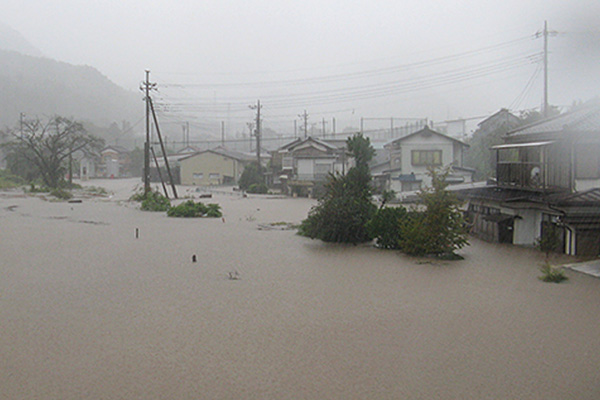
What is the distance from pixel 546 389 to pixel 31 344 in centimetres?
680

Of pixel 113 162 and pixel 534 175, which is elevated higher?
pixel 113 162

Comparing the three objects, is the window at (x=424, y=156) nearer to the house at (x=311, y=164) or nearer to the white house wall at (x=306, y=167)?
the house at (x=311, y=164)

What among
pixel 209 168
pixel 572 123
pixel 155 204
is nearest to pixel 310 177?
pixel 155 204

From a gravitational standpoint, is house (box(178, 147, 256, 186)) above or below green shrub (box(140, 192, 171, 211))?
above

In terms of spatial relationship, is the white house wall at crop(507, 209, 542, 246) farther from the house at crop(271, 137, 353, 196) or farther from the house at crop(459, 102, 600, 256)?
the house at crop(271, 137, 353, 196)

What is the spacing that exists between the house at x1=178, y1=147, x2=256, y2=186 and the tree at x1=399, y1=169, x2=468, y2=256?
4887cm

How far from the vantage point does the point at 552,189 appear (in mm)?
15844

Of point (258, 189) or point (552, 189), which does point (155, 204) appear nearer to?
point (258, 189)

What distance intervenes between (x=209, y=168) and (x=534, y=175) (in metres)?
49.5

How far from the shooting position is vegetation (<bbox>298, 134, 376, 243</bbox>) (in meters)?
18.8

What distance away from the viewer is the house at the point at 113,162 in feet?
264

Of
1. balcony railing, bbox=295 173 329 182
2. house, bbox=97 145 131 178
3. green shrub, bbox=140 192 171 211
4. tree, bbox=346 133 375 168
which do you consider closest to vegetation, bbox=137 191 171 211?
green shrub, bbox=140 192 171 211

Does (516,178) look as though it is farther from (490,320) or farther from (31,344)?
(31,344)

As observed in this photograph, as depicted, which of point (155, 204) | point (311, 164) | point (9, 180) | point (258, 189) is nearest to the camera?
point (155, 204)
